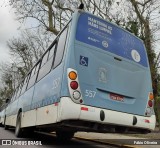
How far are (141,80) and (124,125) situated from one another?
1.33 meters

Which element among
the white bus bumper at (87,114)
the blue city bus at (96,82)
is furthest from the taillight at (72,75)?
the white bus bumper at (87,114)

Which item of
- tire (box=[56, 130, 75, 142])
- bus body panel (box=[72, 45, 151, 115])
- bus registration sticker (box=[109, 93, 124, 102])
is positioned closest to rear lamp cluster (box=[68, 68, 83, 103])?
bus body panel (box=[72, 45, 151, 115])

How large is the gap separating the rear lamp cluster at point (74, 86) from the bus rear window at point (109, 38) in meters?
0.84

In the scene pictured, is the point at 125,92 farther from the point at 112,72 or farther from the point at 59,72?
the point at 59,72

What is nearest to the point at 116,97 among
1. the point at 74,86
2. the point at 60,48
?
the point at 74,86

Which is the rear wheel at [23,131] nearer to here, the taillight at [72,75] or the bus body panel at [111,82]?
the bus body panel at [111,82]

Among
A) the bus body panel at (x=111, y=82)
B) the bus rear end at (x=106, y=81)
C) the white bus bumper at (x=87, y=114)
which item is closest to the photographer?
the white bus bumper at (x=87, y=114)

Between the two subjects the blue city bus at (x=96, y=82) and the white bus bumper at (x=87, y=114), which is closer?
the white bus bumper at (x=87, y=114)

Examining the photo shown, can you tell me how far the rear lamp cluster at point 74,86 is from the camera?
22.3 ft

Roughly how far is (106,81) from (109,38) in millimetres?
1104

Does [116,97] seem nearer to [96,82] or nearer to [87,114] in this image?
[96,82]

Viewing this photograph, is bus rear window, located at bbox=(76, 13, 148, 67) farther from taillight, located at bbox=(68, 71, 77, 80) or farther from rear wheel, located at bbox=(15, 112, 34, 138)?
rear wheel, located at bbox=(15, 112, 34, 138)

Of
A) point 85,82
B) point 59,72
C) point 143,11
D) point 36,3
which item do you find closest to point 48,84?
point 59,72

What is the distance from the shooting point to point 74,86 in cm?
686
